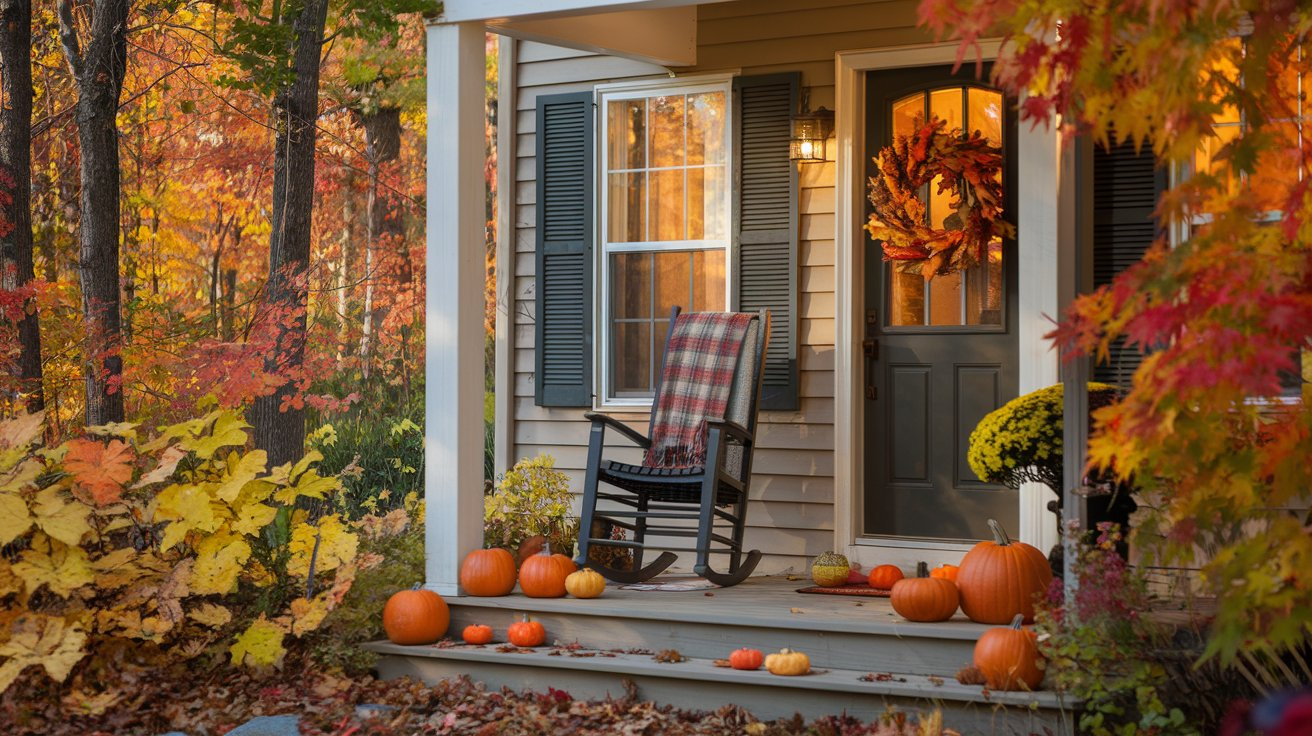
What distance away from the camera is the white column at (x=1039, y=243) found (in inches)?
166

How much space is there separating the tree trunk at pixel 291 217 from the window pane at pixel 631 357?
6.16ft

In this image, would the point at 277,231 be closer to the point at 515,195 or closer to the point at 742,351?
the point at 515,195

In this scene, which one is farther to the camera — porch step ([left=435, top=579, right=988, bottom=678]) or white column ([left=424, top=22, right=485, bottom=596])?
white column ([left=424, top=22, right=485, bottom=596])

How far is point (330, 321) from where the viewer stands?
11.5 meters

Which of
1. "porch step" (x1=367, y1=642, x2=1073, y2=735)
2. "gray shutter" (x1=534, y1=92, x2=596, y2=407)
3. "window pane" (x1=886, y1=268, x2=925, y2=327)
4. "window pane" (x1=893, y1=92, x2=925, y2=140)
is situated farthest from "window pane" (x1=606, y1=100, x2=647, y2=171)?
"porch step" (x1=367, y1=642, x2=1073, y2=735)

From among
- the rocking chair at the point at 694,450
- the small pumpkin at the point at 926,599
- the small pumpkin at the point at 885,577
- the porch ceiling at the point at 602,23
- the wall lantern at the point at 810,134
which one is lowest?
the small pumpkin at the point at 885,577

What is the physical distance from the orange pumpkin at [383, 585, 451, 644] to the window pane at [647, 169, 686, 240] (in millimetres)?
2169

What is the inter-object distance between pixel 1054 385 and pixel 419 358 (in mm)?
8646

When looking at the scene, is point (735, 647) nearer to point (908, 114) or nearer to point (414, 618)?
point (414, 618)

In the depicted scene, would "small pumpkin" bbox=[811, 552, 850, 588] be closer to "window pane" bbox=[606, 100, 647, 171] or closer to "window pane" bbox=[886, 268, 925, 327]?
"window pane" bbox=[886, 268, 925, 327]

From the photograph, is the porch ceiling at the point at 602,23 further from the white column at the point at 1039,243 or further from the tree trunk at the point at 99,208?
the tree trunk at the point at 99,208

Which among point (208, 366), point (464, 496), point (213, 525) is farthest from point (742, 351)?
point (208, 366)

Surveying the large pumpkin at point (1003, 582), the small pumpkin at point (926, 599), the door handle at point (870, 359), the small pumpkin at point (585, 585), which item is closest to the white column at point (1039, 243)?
the large pumpkin at point (1003, 582)

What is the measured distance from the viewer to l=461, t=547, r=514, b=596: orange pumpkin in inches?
192
